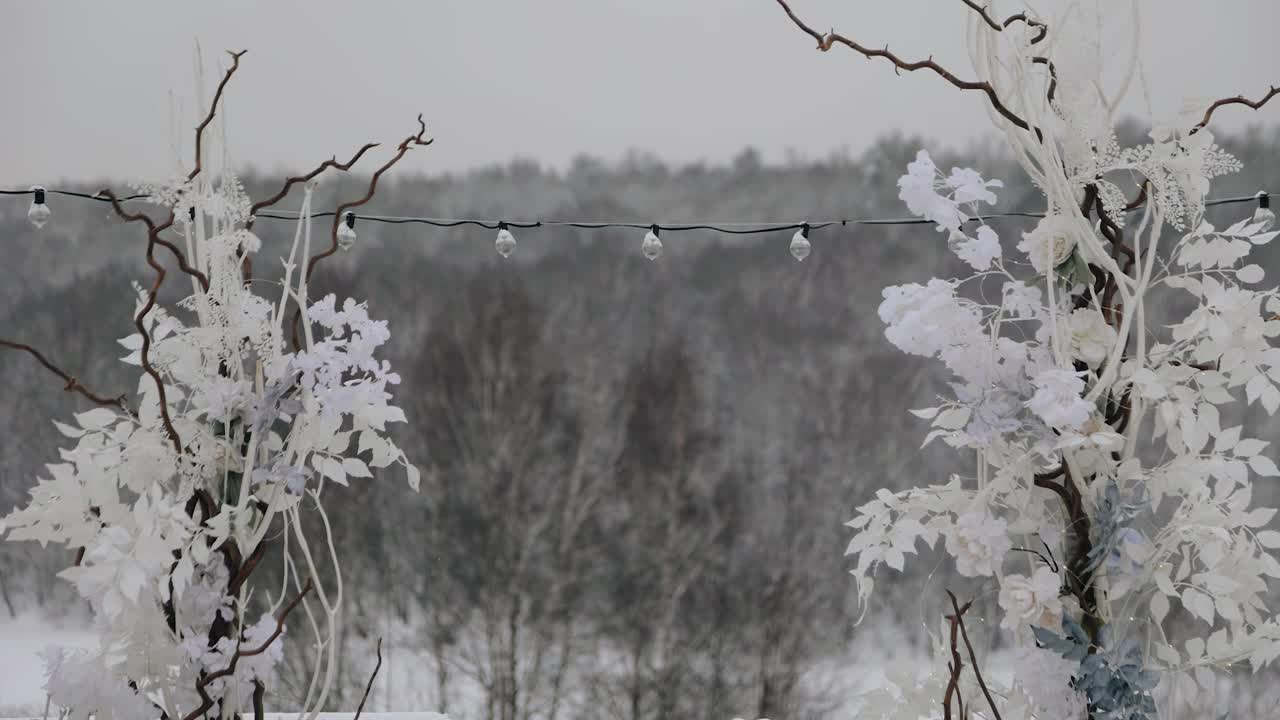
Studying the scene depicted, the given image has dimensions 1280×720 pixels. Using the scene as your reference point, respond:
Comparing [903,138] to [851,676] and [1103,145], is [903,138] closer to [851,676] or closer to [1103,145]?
[851,676]

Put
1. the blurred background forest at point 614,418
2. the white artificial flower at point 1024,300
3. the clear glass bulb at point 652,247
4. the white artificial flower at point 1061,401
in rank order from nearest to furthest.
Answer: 1. the white artificial flower at point 1061,401
2. the white artificial flower at point 1024,300
3. the clear glass bulb at point 652,247
4. the blurred background forest at point 614,418

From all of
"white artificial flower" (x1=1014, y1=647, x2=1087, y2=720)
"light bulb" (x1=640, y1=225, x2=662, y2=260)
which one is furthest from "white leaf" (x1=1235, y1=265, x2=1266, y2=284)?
"light bulb" (x1=640, y1=225, x2=662, y2=260)

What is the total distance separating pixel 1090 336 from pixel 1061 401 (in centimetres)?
11

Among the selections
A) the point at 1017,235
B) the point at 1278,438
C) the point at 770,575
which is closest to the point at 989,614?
the point at 770,575

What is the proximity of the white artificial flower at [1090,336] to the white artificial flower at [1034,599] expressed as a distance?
0.24 meters

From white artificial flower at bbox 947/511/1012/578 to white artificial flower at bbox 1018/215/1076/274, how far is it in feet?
0.94

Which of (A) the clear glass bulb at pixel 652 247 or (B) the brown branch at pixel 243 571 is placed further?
(A) the clear glass bulb at pixel 652 247

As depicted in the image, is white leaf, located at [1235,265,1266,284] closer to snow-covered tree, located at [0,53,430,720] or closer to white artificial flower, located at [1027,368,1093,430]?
white artificial flower, located at [1027,368,1093,430]

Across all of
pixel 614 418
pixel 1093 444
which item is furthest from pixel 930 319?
pixel 614 418

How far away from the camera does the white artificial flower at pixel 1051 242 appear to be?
1.11 metres

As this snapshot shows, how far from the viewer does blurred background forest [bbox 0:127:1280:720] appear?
12.5ft

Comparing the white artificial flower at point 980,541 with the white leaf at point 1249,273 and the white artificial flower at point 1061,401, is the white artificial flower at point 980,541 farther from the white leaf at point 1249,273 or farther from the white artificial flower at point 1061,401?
the white leaf at point 1249,273

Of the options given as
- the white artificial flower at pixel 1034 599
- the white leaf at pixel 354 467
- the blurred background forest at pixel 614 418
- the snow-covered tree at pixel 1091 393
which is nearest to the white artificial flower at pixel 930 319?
the snow-covered tree at pixel 1091 393

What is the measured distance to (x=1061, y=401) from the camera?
1036 mm
